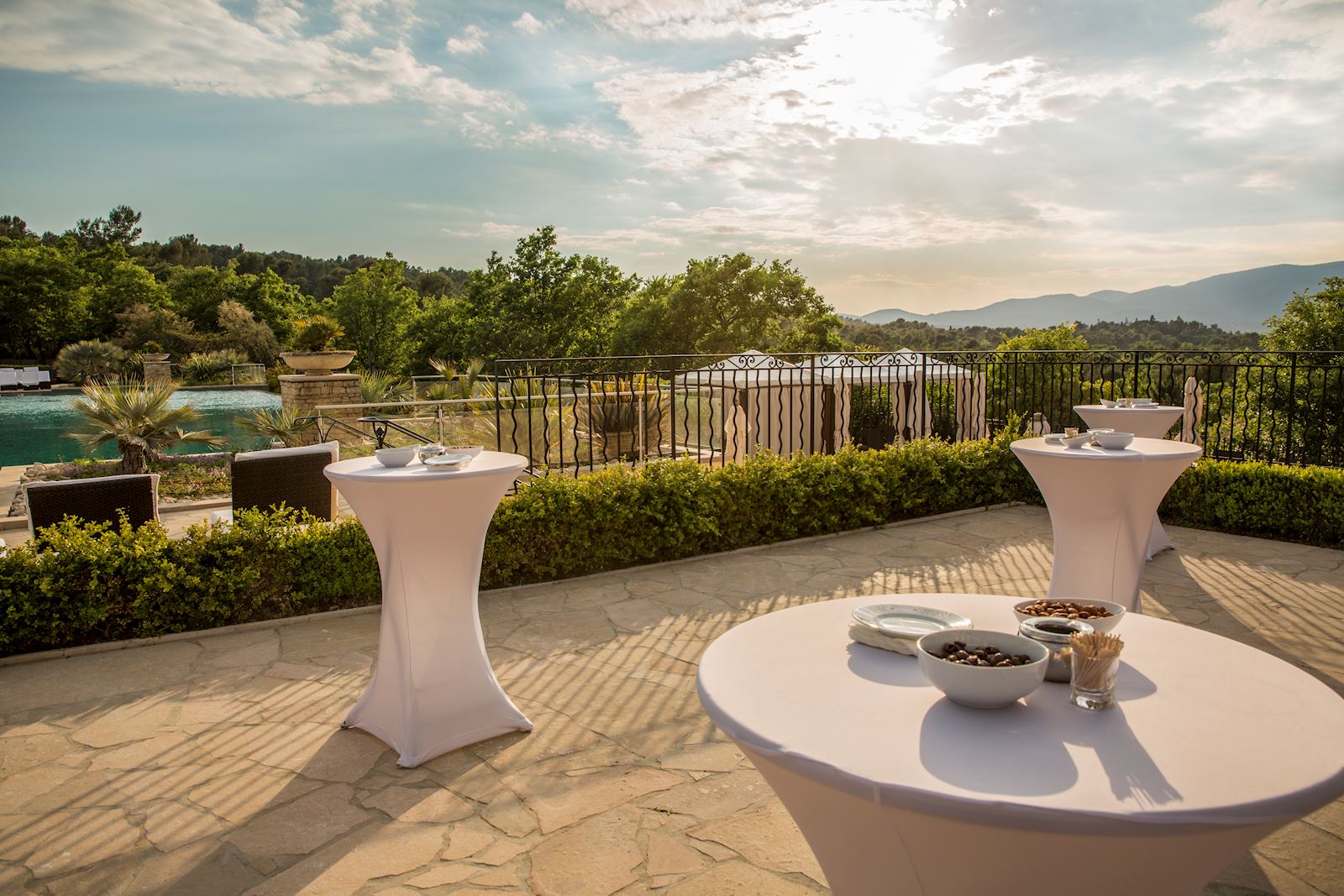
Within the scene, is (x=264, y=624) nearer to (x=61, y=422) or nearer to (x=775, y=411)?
(x=775, y=411)

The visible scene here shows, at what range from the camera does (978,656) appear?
127 cm

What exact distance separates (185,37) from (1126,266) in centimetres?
1713

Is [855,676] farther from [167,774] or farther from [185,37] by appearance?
[185,37]

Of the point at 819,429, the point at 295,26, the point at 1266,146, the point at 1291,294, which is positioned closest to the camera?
the point at 819,429

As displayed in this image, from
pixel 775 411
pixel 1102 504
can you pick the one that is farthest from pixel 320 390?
pixel 1102 504

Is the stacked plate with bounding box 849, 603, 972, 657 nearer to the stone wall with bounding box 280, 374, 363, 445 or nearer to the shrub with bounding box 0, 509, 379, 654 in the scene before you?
the shrub with bounding box 0, 509, 379, 654

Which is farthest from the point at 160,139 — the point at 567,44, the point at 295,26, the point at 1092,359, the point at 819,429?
the point at 1092,359

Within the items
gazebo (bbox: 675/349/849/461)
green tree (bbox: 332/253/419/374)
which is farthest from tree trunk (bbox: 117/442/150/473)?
green tree (bbox: 332/253/419/374)

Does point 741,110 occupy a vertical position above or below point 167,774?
above

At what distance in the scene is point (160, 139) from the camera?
26.9 m

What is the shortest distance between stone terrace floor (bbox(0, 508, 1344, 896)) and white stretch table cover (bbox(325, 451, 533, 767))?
106 mm

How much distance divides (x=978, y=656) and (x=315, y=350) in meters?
14.1

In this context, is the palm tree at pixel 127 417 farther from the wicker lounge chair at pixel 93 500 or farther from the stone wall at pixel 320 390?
the wicker lounge chair at pixel 93 500

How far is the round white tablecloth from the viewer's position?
4.87m
